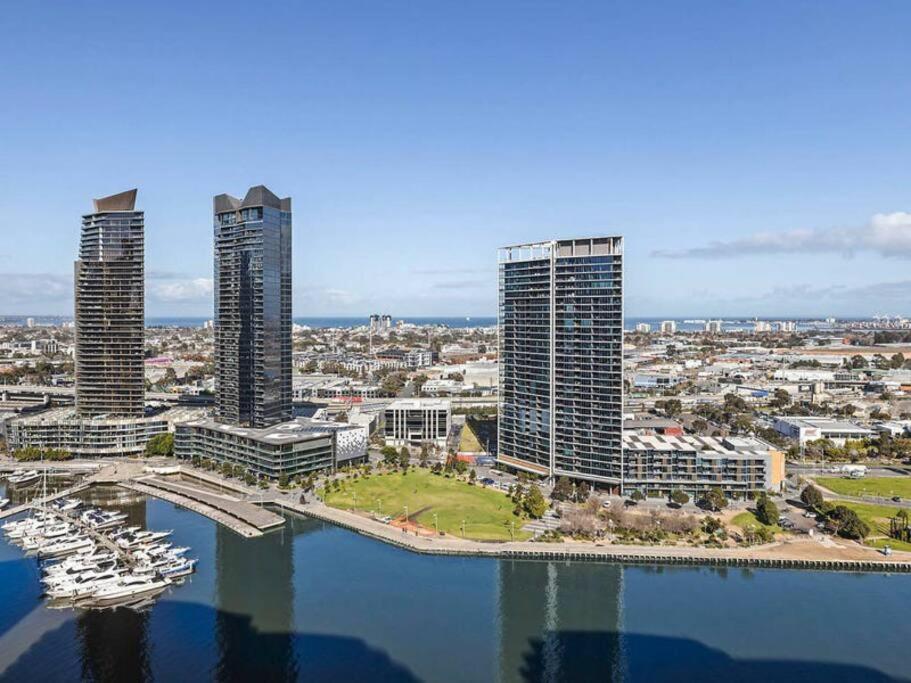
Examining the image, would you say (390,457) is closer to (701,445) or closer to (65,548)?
(701,445)

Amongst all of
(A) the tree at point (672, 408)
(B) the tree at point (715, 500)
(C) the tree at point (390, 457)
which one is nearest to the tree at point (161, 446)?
(C) the tree at point (390, 457)

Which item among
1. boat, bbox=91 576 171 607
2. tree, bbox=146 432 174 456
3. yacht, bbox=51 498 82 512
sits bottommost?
boat, bbox=91 576 171 607

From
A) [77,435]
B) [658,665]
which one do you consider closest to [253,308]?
[77,435]

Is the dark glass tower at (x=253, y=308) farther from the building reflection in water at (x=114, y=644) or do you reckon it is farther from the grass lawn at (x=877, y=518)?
the grass lawn at (x=877, y=518)

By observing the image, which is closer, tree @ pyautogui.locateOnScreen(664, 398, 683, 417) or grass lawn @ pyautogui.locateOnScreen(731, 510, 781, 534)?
grass lawn @ pyautogui.locateOnScreen(731, 510, 781, 534)

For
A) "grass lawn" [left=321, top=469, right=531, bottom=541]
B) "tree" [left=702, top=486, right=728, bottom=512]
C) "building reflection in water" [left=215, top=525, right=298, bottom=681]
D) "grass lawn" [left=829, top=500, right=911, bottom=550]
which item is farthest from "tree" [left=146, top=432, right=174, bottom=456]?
"grass lawn" [left=829, top=500, right=911, bottom=550]

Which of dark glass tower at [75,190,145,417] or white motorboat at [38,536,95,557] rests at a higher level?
dark glass tower at [75,190,145,417]

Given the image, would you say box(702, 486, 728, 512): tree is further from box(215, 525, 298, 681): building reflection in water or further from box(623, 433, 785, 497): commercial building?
box(215, 525, 298, 681): building reflection in water
